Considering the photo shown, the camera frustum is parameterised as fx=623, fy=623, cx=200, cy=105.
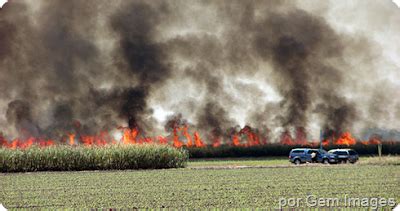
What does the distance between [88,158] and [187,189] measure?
13.8 metres

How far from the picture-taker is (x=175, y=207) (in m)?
17.1

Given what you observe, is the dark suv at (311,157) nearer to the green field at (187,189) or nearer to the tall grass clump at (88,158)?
the tall grass clump at (88,158)

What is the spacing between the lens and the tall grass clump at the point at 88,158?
110 feet

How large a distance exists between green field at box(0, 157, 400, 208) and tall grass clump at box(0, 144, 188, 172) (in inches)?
134

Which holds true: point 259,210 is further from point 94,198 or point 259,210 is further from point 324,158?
point 324,158

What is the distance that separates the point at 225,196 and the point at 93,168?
1638 cm

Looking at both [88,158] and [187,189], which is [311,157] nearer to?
[88,158]

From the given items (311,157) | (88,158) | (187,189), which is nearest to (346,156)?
(311,157)

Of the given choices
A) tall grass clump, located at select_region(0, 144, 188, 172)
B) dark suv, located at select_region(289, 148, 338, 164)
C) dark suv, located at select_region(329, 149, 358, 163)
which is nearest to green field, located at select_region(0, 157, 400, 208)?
tall grass clump, located at select_region(0, 144, 188, 172)

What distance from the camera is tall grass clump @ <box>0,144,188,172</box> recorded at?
110 ft

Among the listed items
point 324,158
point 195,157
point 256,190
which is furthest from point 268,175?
point 195,157

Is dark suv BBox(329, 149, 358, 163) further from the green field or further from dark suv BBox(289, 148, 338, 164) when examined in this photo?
the green field

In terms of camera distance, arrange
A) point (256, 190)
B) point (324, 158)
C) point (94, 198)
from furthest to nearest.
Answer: point (324, 158) < point (256, 190) < point (94, 198)

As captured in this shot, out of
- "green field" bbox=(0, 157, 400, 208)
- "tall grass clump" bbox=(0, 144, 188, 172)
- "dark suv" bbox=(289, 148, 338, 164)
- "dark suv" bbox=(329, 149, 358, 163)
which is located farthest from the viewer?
"dark suv" bbox=(329, 149, 358, 163)
